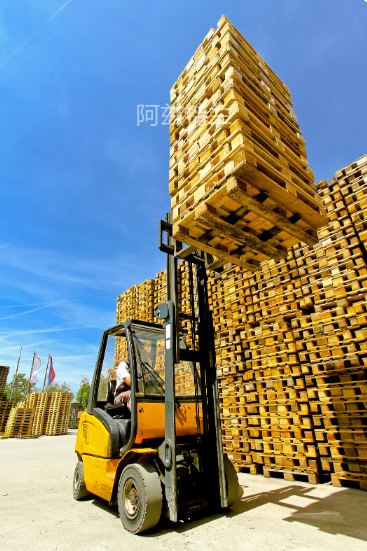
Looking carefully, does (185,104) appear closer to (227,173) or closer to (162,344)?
(227,173)

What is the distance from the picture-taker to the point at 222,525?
9.12ft

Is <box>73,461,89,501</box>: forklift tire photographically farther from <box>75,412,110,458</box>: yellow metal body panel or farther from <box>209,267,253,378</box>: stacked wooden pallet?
<box>209,267,253,378</box>: stacked wooden pallet

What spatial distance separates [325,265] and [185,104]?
134 inches

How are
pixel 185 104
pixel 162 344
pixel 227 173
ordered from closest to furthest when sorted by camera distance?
pixel 227 173 → pixel 185 104 → pixel 162 344

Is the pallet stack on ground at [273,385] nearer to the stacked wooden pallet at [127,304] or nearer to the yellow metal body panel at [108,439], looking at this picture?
the yellow metal body panel at [108,439]

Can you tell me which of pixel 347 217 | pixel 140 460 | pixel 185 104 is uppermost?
pixel 185 104

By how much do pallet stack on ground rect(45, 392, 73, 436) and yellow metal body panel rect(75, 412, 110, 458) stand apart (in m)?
16.1

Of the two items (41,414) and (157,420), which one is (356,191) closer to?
(157,420)

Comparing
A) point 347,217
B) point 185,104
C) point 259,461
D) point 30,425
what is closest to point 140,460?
point 259,461

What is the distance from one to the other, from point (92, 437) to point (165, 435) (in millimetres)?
1368

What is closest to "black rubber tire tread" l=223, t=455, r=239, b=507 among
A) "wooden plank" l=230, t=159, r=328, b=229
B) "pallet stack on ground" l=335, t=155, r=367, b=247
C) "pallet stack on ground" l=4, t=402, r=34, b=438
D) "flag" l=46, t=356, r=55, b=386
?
"wooden plank" l=230, t=159, r=328, b=229

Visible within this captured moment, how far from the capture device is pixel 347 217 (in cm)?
506

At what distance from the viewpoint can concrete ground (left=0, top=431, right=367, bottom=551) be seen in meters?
2.45

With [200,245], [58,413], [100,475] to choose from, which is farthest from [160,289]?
[58,413]
